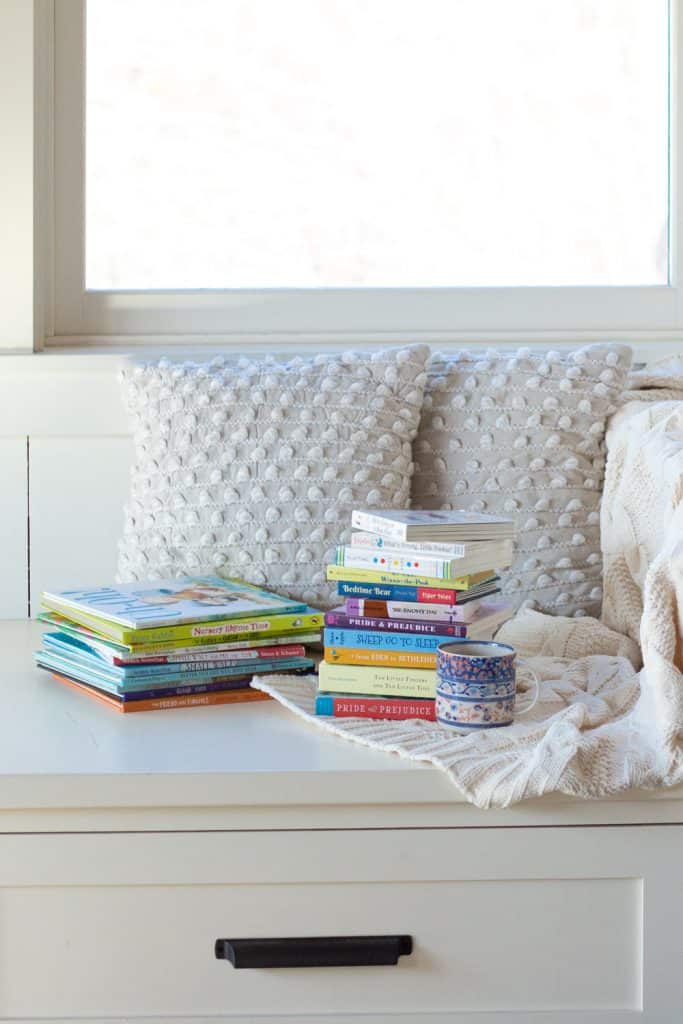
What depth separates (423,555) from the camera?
1.29 metres

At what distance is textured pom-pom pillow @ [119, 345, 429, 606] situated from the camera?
1.60 meters

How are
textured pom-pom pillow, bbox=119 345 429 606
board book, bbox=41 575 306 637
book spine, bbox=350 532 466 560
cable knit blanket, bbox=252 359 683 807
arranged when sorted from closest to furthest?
cable knit blanket, bbox=252 359 683 807
book spine, bbox=350 532 466 560
board book, bbox=41 575 306 637
textured pom-pom pillow, bbox=119 345 429 606

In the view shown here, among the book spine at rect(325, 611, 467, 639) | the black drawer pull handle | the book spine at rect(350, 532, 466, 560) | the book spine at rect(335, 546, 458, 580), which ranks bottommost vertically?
the black drawer pull handle

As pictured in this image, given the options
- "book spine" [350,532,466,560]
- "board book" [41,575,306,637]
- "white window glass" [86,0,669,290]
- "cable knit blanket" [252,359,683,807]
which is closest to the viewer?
"cable knit blanket" [252,359,683,807]

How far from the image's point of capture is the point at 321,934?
1190 millimetres

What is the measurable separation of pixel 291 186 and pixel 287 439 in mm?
634

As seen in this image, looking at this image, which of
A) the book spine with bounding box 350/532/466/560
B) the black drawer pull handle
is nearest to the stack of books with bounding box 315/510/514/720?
the book spine with bounding box 350/532/466/560

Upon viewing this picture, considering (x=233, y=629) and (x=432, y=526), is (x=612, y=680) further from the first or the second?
(x=233, y=629)

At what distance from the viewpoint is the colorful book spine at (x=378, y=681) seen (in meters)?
1.28

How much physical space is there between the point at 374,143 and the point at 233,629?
100cm

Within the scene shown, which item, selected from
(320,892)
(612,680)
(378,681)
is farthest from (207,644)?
(612,680)

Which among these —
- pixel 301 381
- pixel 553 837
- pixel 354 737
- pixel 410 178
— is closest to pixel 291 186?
pixel 410 178

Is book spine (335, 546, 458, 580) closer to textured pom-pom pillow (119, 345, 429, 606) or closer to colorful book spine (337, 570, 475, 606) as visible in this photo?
colorful book spine (337, 570, 475, 606)

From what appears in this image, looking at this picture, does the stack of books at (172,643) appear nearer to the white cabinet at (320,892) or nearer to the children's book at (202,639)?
the children's book at (202,639)
